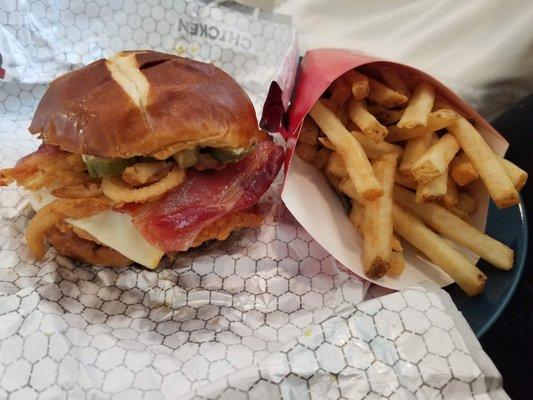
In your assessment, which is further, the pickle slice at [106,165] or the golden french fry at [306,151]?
the golden french fry at [306,151]

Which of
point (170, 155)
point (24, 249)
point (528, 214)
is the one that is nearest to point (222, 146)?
point (170, 155)

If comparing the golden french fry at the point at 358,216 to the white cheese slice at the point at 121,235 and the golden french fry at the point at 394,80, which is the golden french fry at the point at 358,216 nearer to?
the golden french fry at the point at 394,80

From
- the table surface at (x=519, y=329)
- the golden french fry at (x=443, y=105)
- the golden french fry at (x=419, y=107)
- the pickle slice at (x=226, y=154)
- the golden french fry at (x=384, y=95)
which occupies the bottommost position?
the table surface at (x=519, y=329)

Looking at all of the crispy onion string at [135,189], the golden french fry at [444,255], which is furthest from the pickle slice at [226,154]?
the golden french fry at [444,255]

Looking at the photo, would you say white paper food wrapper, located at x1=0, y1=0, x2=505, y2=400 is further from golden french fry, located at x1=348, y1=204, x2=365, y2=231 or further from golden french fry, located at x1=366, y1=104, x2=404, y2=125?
golden french fry, located at x1=366, y1=104, x2=404, y2=125

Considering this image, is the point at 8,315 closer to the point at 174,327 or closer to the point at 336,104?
the point at 174,327

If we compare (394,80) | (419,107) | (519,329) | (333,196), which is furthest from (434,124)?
(519,329)

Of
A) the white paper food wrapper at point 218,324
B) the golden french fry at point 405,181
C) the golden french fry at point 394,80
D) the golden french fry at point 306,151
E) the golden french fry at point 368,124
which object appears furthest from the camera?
the golden french fry at point 306,151

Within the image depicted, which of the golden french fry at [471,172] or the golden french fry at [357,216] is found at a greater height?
the golden french fry at [471,172]
